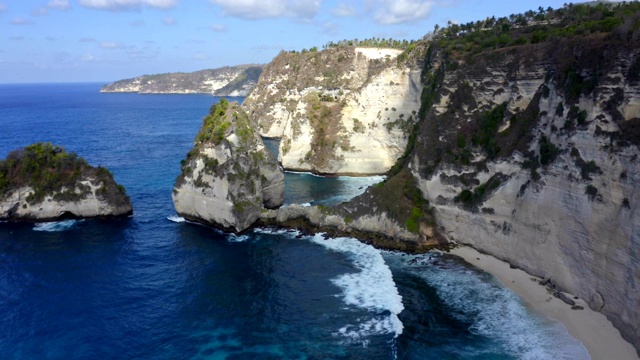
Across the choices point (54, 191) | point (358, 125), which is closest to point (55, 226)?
point (54, 191)

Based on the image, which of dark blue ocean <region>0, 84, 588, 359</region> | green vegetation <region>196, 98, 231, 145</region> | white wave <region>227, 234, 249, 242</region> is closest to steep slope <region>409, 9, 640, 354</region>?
dark blue ocean <region>0, 84, 588, 359</region>

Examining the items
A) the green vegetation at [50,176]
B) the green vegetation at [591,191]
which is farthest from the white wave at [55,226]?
the green vegetation at [591,191]

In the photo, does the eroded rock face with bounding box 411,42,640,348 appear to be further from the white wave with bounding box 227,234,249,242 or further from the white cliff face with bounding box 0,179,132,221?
the white cliff face with bounding box 0,179,132,221

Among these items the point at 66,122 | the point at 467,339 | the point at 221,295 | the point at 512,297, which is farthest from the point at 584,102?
the point at 66,122

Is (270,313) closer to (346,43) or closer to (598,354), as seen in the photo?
(598,354)

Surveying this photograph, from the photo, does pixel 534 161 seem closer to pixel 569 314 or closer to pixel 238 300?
pixel 569 314

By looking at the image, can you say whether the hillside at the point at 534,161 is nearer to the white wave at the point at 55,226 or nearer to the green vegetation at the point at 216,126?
the green vegetation at the point at 216,126
